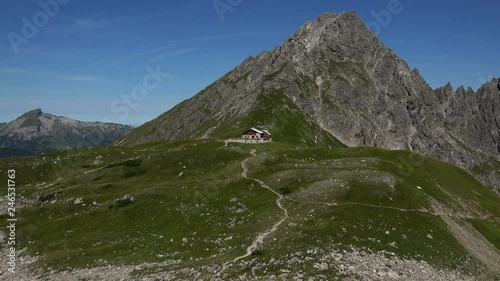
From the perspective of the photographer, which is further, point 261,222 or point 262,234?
point 261,222

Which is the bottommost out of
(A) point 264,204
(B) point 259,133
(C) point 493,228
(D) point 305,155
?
(C) point 493,228

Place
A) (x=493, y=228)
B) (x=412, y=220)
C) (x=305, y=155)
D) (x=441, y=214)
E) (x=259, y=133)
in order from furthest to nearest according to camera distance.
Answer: (x=259, y=133) < (x=305, y=155) < (x=493, y=228) < (x=441, y=214) < (x=412, y=220)

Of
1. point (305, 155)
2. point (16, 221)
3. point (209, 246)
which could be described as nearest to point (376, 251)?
point (209, 246)

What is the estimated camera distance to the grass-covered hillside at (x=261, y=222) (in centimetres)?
4675

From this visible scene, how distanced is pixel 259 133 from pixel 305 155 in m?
45.3

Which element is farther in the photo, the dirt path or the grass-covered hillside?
the grass-covered hillside

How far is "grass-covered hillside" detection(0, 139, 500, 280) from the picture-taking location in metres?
46.8

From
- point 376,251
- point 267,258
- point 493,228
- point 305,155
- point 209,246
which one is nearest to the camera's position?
point 267,258

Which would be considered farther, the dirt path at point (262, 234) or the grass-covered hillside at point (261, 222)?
the grass-covered hillside at point (261, 222)

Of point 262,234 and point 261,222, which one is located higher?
point 261,222

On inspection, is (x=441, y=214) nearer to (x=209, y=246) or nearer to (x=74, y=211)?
(x=209, y=246)

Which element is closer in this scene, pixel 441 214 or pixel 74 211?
pixel 441 214

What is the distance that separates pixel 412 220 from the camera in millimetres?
59875

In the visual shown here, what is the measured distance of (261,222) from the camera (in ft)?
193
